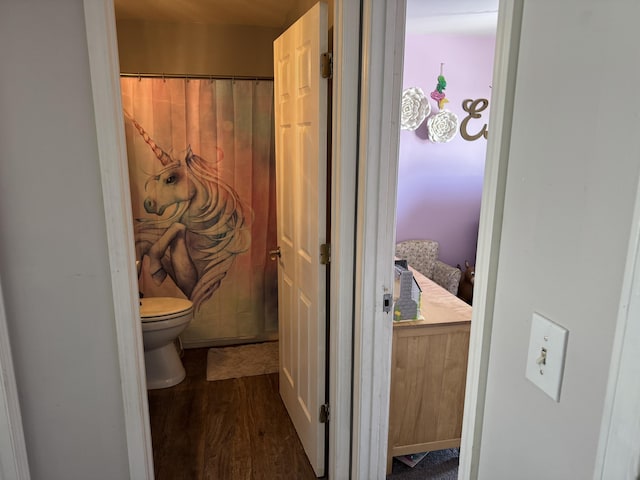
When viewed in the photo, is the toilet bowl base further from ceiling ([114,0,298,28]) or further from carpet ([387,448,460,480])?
ceiling ([114,0,298,28])

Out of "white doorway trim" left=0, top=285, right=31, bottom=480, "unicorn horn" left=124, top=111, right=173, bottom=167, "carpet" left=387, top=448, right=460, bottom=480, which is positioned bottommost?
"carpet" left=387, top=448, right=460, bottom=480

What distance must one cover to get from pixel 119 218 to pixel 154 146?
1.81 meters

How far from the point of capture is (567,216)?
667mm

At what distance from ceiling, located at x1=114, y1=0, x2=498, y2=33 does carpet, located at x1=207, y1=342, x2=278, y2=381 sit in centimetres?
223

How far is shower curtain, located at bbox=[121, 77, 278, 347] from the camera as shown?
303 centimetres

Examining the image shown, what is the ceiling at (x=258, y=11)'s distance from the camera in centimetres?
262

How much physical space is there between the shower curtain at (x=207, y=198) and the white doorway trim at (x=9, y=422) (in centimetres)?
185

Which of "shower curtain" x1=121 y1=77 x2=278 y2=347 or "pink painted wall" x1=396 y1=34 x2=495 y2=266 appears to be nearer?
"shower curtain" x1=121 y1=77 x2=278 y2=347

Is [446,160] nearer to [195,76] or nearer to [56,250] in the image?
[195,76]

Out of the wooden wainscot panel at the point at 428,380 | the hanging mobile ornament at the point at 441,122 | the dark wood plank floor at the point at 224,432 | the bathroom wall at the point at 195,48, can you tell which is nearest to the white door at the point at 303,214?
the dark wood plank floor at the point at 224,432

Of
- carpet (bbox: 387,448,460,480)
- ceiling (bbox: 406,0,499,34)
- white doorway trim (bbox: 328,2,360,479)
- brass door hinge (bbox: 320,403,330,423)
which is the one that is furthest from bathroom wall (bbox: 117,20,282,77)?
carpet (bbox: 387,448,460,480)

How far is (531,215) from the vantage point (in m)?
0.74

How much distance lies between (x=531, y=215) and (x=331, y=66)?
1156 mm

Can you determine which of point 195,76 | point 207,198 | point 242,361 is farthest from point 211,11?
point 242,361
